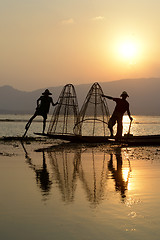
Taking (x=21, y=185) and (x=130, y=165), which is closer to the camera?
(x=21, y=185)

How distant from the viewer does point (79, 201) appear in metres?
7.30

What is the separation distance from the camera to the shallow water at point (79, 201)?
5.57 m

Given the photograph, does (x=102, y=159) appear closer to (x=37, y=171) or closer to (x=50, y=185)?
(x=37, y=171)

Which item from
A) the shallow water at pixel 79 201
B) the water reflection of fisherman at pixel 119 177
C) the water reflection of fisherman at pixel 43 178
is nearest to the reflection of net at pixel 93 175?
the shallow water at pixel 79 201

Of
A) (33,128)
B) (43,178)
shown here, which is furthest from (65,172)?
(33,128)

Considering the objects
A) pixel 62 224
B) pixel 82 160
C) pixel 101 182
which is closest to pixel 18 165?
pixel 82 160

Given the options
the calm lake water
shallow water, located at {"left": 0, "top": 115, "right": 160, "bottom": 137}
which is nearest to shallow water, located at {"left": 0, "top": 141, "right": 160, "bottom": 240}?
the calm lake water

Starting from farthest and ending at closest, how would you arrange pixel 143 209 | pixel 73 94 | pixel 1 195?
pixel 73 94
pixel 1 195
pixel 143 209

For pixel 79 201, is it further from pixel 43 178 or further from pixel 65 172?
pixel 65 172

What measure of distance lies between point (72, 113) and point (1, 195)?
15.6 m

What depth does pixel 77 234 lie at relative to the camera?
5438 mm

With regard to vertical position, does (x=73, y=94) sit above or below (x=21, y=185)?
above

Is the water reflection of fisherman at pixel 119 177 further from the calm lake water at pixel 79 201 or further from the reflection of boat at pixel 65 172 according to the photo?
the reflection of boat at pixel 65 172

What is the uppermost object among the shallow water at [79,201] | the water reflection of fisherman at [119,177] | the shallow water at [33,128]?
the shallow water at [79,201]
